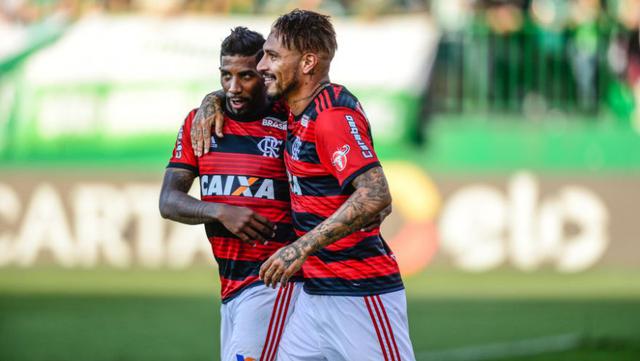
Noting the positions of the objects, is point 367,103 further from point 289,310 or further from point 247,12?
point 289,310

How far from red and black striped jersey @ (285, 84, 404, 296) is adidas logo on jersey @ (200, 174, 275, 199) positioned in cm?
42

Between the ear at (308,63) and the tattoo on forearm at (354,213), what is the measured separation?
636mm

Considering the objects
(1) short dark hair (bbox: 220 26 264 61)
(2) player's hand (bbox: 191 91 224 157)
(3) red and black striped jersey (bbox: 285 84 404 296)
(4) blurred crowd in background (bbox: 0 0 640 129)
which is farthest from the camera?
(4) blurred crowd in background (bbox: 0 0 640 129)

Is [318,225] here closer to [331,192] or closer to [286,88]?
[331,192]

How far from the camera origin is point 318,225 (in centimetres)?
558

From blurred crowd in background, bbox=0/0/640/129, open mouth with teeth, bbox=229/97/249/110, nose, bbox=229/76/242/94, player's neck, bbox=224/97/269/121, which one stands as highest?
blurred crowd in background, bbox=0/0/640/129

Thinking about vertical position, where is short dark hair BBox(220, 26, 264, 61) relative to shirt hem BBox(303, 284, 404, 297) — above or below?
above

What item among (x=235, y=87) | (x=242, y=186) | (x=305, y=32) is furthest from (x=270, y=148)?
(x=305, y=32)

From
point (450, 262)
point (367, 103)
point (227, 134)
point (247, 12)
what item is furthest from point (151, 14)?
point (227, 134)

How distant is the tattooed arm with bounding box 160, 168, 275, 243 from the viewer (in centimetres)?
612

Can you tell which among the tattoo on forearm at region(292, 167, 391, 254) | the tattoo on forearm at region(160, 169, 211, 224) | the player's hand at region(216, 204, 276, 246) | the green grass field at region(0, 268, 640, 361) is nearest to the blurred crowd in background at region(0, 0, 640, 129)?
the green grass field at region(0, 268, 640, 361)

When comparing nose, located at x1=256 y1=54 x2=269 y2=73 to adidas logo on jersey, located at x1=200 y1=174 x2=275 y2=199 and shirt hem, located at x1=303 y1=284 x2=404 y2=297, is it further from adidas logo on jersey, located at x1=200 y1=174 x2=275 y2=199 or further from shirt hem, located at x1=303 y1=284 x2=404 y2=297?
shirt hem, located at x1=303 y1=284 x2=404 y2=297

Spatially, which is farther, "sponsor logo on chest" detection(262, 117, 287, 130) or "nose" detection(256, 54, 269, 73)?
"sponsor logo on chest" detection(262, 117, 287, 130)

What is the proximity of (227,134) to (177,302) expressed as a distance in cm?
726
